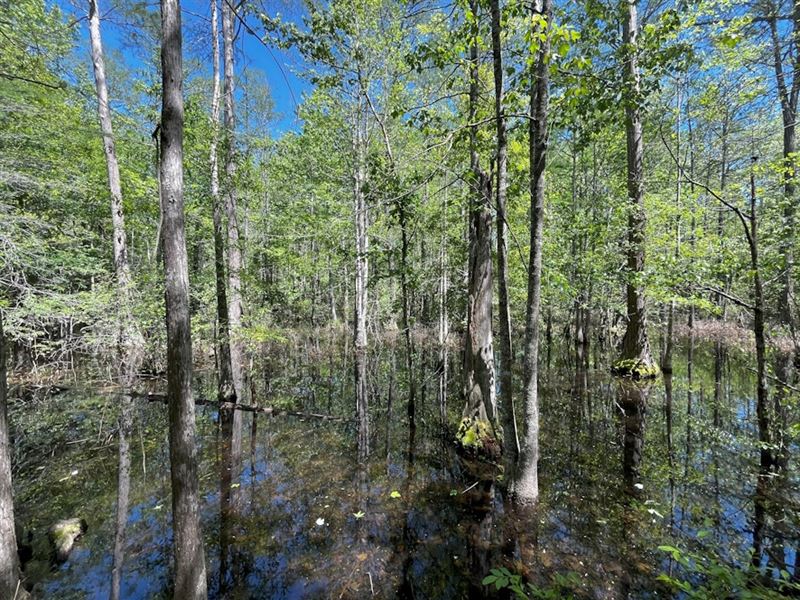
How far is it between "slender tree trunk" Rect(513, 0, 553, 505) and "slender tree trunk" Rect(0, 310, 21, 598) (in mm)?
5168

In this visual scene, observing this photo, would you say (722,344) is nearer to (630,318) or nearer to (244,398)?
(630,318)

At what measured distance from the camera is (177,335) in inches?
115

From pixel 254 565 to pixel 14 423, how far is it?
8.28m

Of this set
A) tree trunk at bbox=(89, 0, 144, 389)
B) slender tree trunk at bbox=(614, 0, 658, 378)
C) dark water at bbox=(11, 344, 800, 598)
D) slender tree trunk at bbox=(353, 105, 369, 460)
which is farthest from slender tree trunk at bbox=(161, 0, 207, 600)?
slender tree trunk at bbox=(614, 0, 658, 378)

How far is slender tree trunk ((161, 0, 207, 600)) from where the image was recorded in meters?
2.87

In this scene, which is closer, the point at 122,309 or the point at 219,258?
the point at 219,258

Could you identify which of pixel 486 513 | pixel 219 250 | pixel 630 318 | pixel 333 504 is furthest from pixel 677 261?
pixel 219 250

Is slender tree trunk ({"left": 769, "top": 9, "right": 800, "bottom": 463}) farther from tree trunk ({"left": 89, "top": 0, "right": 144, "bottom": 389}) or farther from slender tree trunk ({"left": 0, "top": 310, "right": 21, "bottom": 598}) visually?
tree trunk ({"left": 89, "top": 0, "right": 144, "bottom": 389})

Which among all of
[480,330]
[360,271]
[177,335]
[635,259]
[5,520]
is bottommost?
[5,520]

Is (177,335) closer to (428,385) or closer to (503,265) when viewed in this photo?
(503,265)

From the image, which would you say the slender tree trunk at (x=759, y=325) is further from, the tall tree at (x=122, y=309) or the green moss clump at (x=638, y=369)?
the tall tree at (x=122, y=309)

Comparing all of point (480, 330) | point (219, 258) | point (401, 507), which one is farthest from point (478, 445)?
A: point (219, 258)

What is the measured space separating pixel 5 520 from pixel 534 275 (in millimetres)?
5739

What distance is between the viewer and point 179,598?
2.83 metres
